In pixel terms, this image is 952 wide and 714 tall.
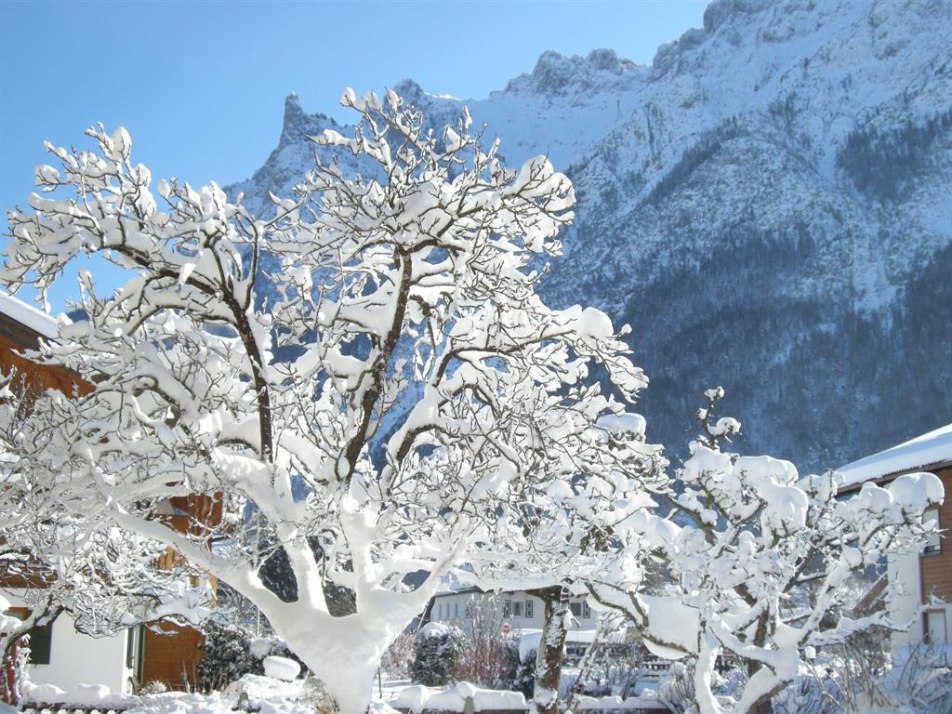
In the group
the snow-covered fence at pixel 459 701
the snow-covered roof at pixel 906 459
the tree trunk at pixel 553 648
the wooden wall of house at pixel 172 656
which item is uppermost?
the snow-covered roof at pixel 906 459

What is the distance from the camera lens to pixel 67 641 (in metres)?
21.4

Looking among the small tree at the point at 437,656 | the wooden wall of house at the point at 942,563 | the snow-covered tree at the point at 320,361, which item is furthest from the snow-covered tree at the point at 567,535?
the wooden wall of house at the point at 942,563

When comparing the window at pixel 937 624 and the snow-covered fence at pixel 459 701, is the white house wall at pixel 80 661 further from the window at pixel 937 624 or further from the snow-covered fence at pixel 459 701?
the window at pixel 937 624

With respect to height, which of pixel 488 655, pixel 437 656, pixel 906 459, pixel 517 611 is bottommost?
pixel 517 611

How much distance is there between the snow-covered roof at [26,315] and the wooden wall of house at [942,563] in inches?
921

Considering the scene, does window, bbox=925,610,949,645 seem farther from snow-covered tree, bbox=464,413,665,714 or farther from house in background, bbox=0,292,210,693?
house in background, bbox=0,292,210,693

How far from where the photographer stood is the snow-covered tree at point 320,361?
8.51 meters

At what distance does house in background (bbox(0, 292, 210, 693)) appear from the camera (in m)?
20.4

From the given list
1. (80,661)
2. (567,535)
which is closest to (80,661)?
(80,661)

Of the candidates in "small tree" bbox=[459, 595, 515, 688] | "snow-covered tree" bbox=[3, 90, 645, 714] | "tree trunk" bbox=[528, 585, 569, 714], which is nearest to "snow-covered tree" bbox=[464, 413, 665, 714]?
"tree trunk" bbox=[528, 585, 569, 714]

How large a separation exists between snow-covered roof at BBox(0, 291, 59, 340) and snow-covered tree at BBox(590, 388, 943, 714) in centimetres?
1319

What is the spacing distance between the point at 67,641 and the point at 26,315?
23.5 ft

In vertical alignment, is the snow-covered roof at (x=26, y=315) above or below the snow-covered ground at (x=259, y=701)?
above

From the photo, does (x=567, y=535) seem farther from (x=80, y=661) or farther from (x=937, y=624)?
(x=937, y=624)
